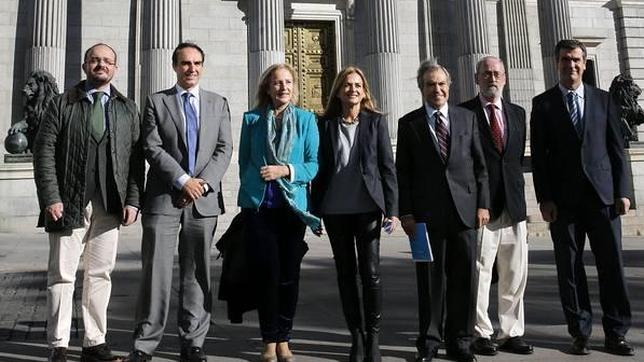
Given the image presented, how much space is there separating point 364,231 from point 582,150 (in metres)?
2.02

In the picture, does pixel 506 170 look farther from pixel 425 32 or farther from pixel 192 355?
pixel 425 32

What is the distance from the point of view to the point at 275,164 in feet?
13.7

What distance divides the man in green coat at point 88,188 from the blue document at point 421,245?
2.21 m

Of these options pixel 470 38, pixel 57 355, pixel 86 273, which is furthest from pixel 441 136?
pixel 470 38

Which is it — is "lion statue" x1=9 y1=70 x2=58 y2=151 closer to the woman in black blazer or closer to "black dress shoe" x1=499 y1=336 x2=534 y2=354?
the woman in black blazer

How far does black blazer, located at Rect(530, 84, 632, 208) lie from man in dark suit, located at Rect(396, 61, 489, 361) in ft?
2.35

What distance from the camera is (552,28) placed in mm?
21250

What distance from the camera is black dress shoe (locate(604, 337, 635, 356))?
4141mm

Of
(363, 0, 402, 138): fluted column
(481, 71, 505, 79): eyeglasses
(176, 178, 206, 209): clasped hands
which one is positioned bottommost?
(176, 178, 206, 209): clasped hands

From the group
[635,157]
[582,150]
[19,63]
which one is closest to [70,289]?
[582,150]

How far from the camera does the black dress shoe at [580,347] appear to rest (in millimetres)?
4156

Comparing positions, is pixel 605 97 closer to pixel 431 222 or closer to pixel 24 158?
pixel 431 222

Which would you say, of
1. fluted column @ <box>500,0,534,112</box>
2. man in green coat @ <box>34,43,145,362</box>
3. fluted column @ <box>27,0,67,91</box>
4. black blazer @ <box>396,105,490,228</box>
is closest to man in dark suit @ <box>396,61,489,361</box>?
black blazer @ <box>396,105,490,228</box>

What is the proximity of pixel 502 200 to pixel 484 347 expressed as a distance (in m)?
1.20
